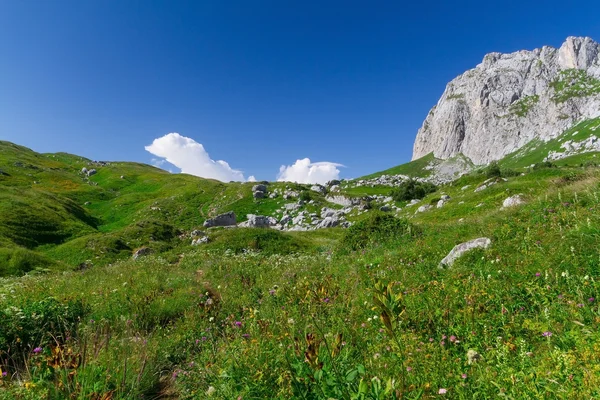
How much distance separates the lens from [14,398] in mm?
3521

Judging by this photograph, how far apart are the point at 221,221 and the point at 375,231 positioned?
3093cm

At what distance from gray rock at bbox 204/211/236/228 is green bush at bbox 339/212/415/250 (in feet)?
93.9

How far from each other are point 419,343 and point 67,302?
27.5ft

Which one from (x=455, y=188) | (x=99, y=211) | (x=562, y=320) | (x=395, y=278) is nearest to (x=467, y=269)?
(x=395, y=278)

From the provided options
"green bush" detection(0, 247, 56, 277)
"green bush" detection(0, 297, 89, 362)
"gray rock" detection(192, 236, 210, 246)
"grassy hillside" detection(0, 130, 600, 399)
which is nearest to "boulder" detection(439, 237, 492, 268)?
"grassy hillside" detection(0, 130, 600, 399)

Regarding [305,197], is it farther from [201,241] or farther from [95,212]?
[95,212]

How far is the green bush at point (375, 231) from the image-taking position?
595 inches

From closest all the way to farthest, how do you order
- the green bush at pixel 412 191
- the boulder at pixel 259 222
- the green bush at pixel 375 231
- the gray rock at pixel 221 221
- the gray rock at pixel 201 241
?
the green bush at pixel 375 231
the gray rock at pixel 201 241
the gray rock at pixel 221 221
the boulder at pixel 259 222
the green bush at pixel 412 191

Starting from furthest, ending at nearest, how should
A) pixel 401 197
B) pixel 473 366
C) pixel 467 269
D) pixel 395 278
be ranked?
pixel 401 197 → pixel 395 278 → pixel 467 269 → pixel 473 366

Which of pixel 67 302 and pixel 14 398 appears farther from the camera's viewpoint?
pixel 67 302

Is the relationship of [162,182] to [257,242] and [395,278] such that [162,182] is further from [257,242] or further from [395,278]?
[395,278]

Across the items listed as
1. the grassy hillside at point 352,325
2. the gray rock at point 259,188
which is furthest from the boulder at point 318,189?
the grassy hillside at point 352,325

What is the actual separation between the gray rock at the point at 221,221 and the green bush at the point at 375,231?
28624 millimetres

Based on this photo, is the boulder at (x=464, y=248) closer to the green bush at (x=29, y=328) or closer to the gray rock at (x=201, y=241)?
the green bush at (x=29, y=328)
